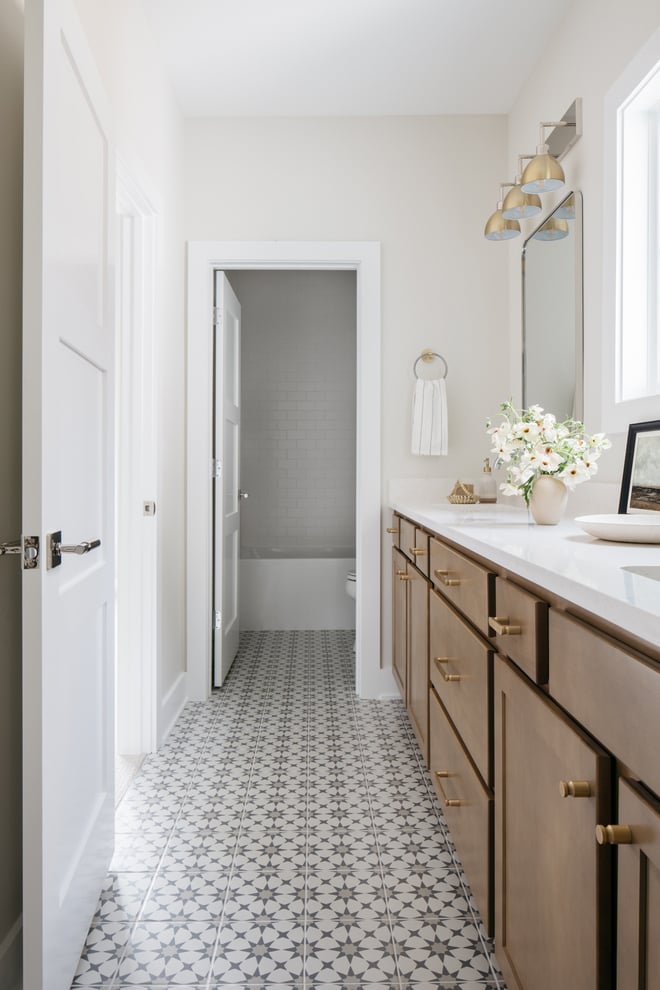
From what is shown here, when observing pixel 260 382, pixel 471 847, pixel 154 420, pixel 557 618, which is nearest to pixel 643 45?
pixel 557 618

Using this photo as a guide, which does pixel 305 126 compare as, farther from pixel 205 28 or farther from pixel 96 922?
pixel 96 922

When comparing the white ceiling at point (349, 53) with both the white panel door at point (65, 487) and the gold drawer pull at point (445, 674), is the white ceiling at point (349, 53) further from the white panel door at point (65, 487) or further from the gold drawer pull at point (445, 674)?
the gold drawer pull at point (445, 674)

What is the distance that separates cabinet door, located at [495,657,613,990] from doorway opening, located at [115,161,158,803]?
1.58 metres

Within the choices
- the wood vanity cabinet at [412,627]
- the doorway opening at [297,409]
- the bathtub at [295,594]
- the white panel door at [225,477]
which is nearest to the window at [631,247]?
the wood vanity cabinet at [412,627]

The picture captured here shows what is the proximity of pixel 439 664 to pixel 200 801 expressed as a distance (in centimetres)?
93

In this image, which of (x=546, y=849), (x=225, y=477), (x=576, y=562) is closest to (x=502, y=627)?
(x=576, y=562)

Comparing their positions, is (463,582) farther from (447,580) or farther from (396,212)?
(396,212)

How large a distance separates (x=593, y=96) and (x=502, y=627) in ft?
6.01

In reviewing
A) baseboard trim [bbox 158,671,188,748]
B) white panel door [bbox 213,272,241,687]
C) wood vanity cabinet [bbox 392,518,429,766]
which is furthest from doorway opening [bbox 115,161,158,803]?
wood vanity cabinet [bbox 392,518,429,766]

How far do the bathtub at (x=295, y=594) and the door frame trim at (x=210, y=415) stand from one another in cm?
124

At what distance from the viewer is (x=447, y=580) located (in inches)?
66.2

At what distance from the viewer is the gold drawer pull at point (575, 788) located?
80 cm

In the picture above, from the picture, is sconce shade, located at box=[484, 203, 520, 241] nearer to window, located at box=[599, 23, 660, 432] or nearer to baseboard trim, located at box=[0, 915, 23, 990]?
window, located at box=[599, 23, 660, 432]

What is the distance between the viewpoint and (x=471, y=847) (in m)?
1.44
